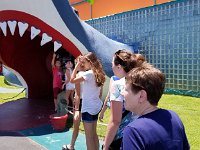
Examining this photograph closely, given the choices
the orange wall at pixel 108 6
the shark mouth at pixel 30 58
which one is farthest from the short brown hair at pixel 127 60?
the orange wall at pixel 108 6

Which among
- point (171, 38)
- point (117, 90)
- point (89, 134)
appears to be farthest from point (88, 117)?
point (171, 38)

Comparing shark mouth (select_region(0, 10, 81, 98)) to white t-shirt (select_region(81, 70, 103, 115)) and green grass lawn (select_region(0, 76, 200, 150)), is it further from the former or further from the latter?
white t-shirt (select_region(81, 70, 103, 115))

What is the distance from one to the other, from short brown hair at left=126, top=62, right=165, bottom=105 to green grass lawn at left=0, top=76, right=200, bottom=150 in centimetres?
232

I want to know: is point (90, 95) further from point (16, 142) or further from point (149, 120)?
point (149, 120)

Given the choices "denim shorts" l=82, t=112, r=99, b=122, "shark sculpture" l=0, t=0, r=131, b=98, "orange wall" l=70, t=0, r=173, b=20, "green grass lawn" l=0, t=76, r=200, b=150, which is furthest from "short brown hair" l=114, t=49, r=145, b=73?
"orange wall" l=70, t=0, r=173, b=20

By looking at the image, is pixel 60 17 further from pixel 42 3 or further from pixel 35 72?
pixel 35 72

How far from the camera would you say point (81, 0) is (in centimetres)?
1983

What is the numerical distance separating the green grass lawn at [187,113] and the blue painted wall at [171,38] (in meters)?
0.58

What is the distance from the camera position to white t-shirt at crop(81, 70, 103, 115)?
9.64ft

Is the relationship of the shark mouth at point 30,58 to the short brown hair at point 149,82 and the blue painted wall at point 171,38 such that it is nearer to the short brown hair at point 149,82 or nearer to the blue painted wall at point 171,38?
the blue painted wall at point 171,38

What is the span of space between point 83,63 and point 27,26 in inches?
65.5

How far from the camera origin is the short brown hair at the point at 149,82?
51.8 inches

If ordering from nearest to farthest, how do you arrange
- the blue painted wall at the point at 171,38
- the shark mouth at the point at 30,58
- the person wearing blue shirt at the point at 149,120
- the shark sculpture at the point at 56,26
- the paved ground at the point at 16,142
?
the person wearing blue shirt at the point at 149,120 → the paved ground at the point at 16,142 → the shark sculpture at the point at 56,26 → the shark mouth at the point at 30,58 → the blue painted wall at the point at 171,38

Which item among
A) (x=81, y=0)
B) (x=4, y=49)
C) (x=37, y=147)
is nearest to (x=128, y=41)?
(x=4, y=49)
